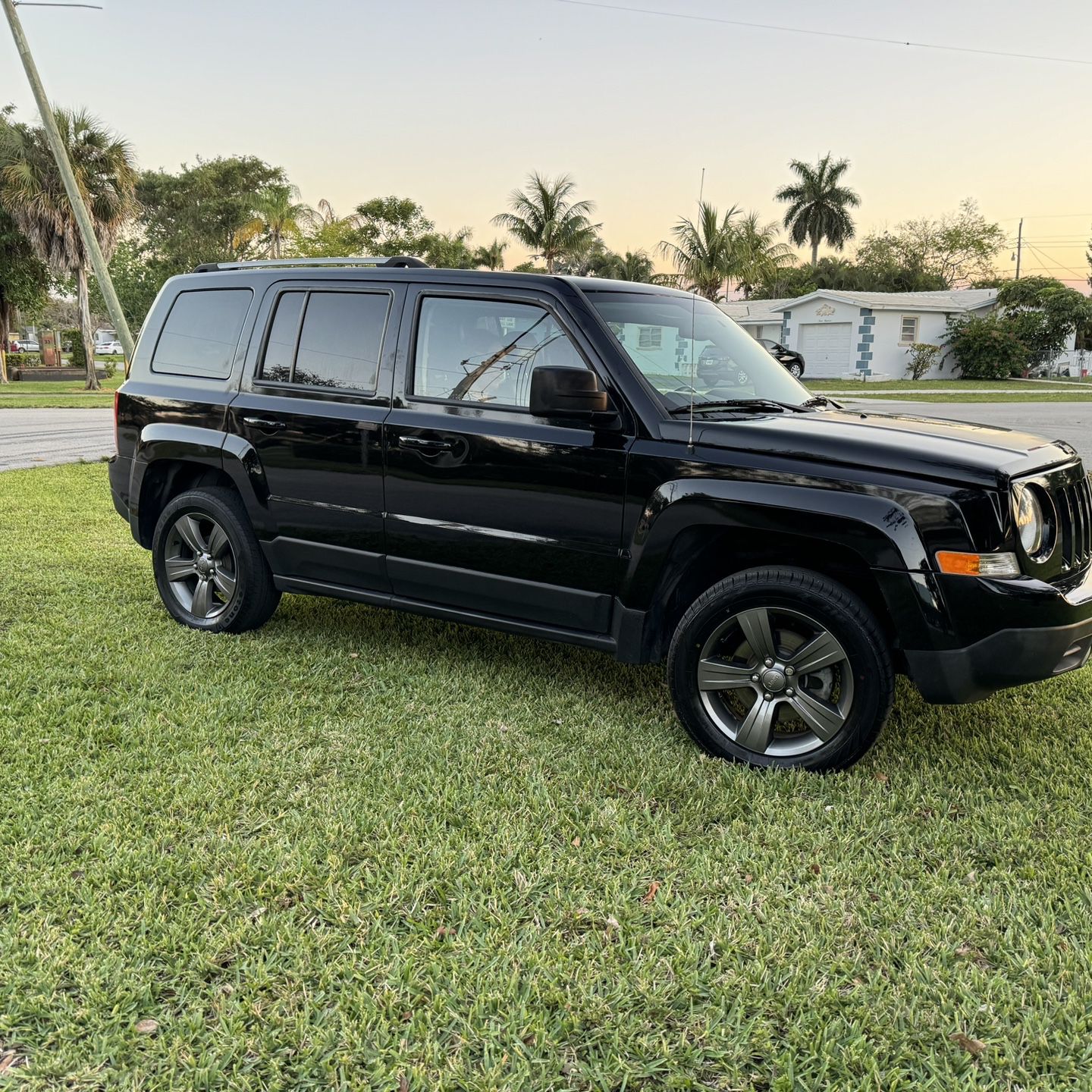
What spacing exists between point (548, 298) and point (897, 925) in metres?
2.76

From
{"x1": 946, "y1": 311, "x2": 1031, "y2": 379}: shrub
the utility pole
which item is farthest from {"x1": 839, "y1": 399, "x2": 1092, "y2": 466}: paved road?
{"x1": 946, "y1": 311, "x2": 1031, "y2": 379}: shrub

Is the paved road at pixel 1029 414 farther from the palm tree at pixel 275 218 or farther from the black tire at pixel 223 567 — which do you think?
the palm tree at pixel 275 218

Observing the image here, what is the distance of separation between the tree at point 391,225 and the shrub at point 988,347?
98.2ft

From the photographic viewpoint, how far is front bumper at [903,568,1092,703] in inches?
124

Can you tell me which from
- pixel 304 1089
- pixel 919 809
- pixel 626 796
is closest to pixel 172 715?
pixel 626 796

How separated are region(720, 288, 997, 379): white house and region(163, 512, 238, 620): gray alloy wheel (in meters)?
34.9

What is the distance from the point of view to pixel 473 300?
13.6 ft

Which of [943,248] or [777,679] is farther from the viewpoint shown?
[943,248]

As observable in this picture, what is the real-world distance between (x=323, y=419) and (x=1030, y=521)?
10.4 feet

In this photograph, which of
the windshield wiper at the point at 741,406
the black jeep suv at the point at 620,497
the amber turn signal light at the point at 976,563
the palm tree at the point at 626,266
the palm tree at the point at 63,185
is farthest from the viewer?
the palm tree at the point at 626,266

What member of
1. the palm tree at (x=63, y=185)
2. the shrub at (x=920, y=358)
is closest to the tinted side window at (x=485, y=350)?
the palm tree at (x=63, y=185)

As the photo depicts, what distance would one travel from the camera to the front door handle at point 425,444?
13.5ft

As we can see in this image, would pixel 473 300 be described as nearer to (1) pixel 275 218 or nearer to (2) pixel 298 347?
(2) pixel 298 347

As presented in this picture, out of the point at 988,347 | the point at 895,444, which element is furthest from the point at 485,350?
the point at 988,347
